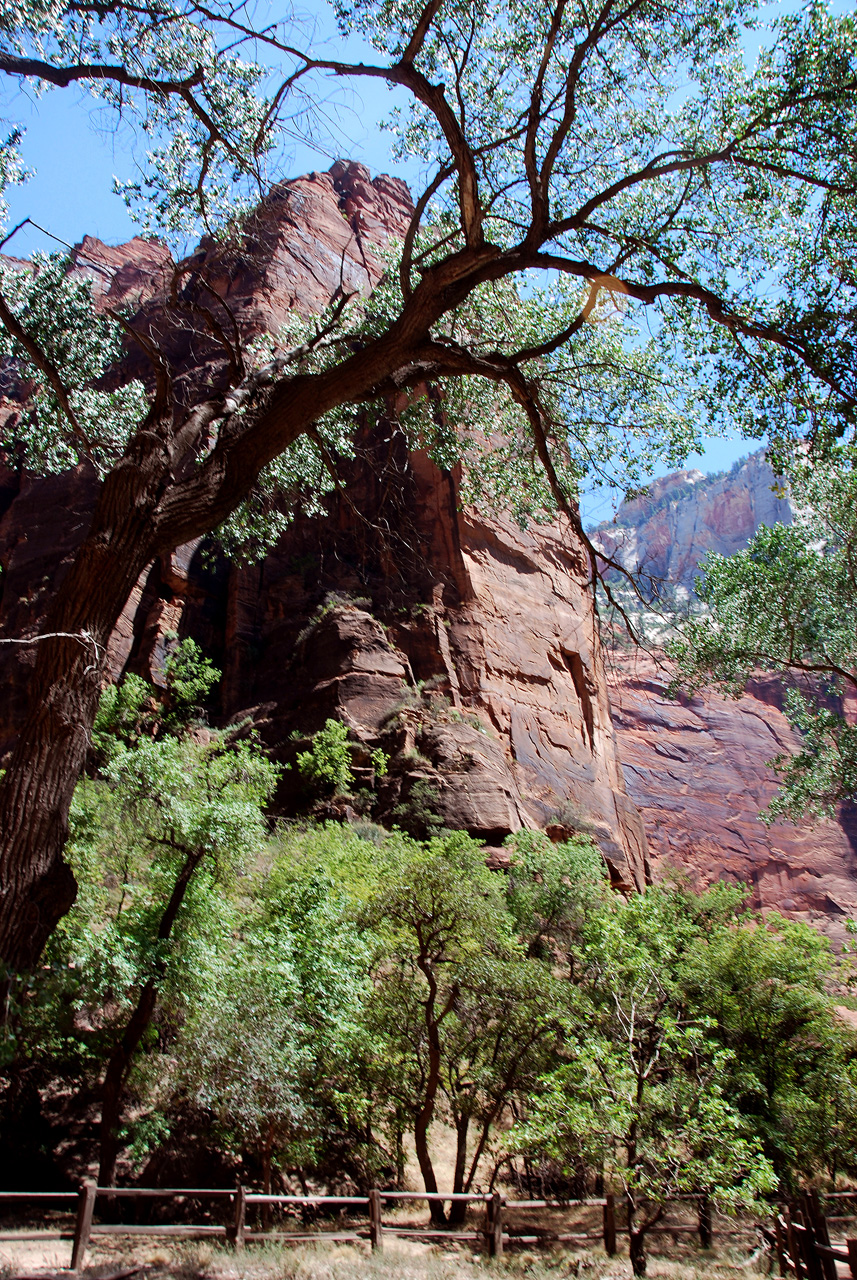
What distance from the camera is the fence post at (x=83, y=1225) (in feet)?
27.9

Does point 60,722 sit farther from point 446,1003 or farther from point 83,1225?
point 446,1003

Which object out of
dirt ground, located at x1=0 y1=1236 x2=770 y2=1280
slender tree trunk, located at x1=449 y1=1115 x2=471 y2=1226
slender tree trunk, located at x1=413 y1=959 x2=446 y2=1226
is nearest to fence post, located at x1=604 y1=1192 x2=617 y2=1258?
dirt ground, located at x1=0 y1=1236 x2=770 y2=1280

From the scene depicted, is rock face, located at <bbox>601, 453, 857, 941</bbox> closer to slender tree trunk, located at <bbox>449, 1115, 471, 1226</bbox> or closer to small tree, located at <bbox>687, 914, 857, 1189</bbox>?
small tree, located at <bbox>687, 914, 857, 1189</bbox>

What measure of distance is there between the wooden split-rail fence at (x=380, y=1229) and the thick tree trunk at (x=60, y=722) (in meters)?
5.26

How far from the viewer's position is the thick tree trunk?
4090mm

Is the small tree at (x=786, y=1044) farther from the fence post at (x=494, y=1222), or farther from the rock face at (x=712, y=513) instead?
the rock face at (x=712, y=513)

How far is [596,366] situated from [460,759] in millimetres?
20858

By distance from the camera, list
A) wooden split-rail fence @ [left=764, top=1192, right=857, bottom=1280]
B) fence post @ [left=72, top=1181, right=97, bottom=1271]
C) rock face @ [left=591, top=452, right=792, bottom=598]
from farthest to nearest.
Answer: rock face @ [left=591, top=452, right=792, bottom=598] < wooden split-rail fence @ [left=764, top=1192, right=857, bottom=1280] < fence post @ [left=72, top=1181, right=97, bottom=1271]

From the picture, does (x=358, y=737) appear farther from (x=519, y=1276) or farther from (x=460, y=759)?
(x=519, y=1276)

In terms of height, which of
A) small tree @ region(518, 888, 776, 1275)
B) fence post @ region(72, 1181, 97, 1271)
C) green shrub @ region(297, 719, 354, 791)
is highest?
green shrub @ region(297, 719, 354, 791)

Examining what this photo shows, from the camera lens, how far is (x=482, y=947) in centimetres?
1476

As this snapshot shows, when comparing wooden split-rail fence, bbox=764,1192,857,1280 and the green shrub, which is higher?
the green shrub

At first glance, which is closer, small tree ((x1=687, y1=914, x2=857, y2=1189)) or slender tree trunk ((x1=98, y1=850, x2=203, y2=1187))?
slender tree trunk ((x1=98, y1=850, x2=203, y2=1187))

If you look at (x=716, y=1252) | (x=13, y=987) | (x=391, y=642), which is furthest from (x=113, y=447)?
(x=391, y=642)
